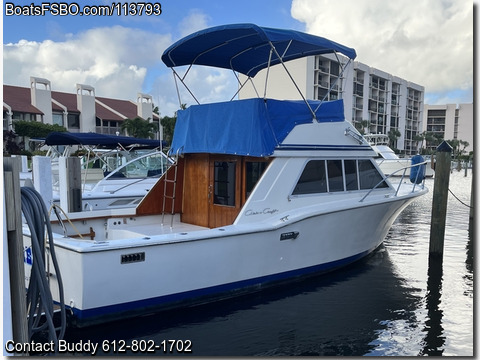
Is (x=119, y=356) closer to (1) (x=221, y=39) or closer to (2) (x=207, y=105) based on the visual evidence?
(2) (x=207, y=105)

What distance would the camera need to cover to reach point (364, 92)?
72.0 meters

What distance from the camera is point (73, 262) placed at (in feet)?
16.2

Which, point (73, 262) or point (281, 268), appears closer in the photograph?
point (73, 262)

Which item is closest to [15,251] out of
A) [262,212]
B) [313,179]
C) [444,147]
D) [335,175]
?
[262,212]

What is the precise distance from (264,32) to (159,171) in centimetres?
892

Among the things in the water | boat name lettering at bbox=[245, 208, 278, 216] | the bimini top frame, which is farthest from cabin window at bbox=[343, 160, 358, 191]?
boat name lettering at bbox=[245, 208, 278, 216]

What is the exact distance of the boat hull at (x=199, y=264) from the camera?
16.5ft

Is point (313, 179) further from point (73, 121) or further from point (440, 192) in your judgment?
point (73, 121)

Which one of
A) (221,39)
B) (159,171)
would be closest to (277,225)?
(221,39)

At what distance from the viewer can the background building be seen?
39594 mm

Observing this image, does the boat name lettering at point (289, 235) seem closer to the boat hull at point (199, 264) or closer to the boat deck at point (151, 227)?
the boat hull at point (199, 264)

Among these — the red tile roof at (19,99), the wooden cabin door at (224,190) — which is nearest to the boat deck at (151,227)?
the wooden cabin door at (224,190)

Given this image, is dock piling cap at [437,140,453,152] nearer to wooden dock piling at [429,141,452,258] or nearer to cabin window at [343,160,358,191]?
wooden dock piling at [429,141,452,258]

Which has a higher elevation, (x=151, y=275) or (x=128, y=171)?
(x=128, y=171)
